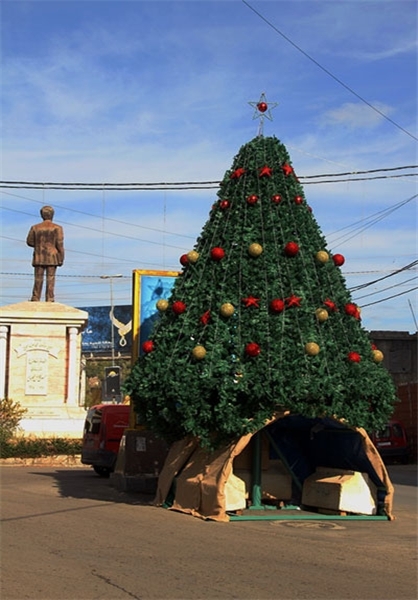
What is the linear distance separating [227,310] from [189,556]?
416 centimetres

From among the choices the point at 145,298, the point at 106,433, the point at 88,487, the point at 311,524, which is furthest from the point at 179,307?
the point at 106,433

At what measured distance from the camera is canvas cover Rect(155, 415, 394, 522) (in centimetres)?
1231

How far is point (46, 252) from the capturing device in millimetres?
31875

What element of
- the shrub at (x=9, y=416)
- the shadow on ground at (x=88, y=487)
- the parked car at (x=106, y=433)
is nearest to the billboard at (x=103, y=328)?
the shrub at (x=9, y=416)

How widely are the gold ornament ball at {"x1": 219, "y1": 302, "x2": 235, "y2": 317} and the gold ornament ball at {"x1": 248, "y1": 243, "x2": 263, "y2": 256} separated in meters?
0.88

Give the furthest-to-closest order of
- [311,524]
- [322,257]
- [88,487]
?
1. [88,487]
2. [322,257]
3. [311,524]

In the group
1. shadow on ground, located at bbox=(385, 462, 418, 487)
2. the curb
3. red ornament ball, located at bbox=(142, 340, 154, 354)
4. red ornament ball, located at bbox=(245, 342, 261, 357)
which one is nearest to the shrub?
the curb

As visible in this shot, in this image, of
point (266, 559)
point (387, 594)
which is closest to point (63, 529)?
point (266, 559)

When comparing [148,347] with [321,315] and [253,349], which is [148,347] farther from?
[321,315]

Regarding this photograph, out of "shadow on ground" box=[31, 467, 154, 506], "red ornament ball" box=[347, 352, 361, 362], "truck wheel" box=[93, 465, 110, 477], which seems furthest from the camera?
"truck wheel" box=[93, 465, 110, 477]

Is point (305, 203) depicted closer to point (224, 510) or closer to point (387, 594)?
point (224, 510)

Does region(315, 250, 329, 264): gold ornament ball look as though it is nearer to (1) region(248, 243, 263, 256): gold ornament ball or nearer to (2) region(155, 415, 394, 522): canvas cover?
(1) region(248, 243, 263, 256): gold ornament ball

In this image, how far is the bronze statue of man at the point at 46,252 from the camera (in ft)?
104

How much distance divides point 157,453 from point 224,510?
172 inches
